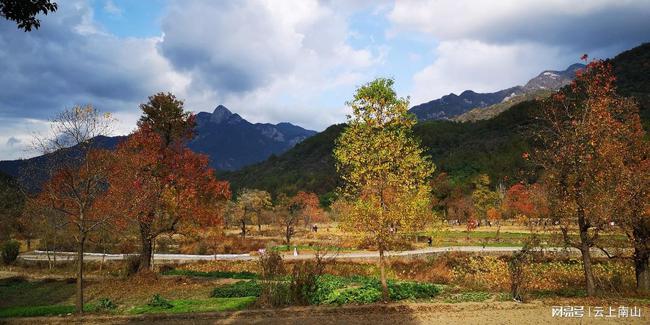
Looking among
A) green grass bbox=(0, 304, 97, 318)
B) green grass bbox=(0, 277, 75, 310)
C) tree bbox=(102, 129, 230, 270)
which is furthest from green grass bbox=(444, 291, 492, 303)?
green grass bbox=(0, 277, 75, 310)

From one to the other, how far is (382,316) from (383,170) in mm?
5445

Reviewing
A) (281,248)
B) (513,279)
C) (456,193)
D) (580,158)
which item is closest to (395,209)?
(513,279)

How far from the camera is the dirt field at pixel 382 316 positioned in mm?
14414

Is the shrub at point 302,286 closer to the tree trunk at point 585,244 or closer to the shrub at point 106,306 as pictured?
the shrub at point 106,306

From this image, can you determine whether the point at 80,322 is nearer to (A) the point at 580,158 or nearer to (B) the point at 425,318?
(B) the point at 425,318

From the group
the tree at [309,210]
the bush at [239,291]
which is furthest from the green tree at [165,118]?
the tree at [309,210]

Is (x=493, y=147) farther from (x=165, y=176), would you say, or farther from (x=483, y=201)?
(x=165, y=176)

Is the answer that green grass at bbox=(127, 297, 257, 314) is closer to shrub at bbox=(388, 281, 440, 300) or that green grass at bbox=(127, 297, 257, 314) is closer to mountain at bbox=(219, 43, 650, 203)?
shrub at bbox=(388, 281, 440, 300)

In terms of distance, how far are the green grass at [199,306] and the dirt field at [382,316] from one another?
2.56ft

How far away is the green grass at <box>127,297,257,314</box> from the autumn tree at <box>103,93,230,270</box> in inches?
306

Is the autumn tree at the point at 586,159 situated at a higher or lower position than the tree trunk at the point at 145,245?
higher

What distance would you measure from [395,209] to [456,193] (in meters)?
73.0

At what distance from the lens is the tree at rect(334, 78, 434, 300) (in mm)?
16859

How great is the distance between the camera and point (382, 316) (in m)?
15.3
